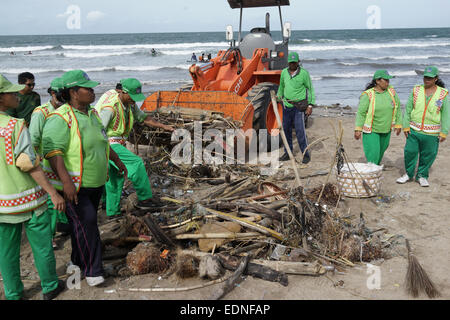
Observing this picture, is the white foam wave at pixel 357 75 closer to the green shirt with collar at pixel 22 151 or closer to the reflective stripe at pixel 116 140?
the reflective stripe at pixel 116 140

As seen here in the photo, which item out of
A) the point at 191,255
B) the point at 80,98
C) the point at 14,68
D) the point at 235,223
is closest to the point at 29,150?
the point at 80,98

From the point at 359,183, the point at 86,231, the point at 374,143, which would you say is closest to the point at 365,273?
the point at 359,183

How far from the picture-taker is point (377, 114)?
5496mm

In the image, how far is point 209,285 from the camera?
3.34 metres

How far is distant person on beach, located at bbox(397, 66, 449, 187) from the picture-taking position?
17.5 ft

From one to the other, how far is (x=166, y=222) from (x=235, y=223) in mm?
780

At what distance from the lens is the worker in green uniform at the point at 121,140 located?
14.2 ft

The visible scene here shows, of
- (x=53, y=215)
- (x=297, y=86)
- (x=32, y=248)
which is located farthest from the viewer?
(x=297, y=86)

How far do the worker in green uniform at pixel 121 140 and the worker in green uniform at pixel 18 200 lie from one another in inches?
53.2

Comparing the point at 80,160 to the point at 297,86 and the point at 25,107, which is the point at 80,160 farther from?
the point at 297,86

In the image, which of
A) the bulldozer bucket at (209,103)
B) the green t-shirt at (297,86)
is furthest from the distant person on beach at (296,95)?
the bulldozer bucket at (209,103)

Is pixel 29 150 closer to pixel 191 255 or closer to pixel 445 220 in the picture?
pixel 191 255

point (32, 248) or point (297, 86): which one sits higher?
point (297, 86)

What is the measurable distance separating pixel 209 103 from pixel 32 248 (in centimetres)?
403
